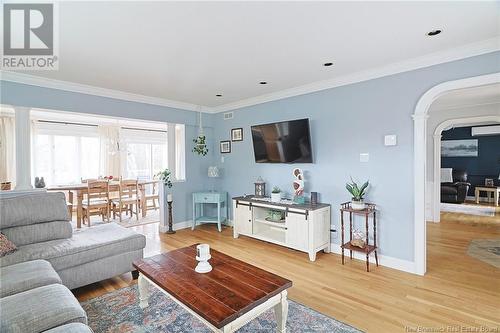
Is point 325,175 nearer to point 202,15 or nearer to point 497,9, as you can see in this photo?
point 497,9

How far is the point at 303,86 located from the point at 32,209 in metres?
3.62

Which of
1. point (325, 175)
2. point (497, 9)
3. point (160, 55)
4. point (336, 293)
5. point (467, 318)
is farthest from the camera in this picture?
point (325, 175)

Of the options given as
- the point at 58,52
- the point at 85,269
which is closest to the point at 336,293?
the point at 85,269

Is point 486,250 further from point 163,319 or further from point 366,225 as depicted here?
point 163,319

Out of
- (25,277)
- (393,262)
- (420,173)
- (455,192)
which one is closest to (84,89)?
(25,277)

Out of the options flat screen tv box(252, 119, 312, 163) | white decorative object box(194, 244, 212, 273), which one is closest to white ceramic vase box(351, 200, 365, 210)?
flat screen tv box(252, 119, 312, 163)

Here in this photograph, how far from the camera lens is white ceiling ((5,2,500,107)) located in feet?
6.19

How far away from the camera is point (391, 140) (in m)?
3.08

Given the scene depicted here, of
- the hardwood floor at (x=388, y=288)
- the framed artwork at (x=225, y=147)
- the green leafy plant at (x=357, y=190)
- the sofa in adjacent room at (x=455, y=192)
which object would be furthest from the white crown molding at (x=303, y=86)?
the sofa in adjacent room at (x=455, y=192)

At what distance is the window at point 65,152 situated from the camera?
6.15 m

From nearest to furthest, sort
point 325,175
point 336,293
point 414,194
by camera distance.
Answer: point 336,293
point 414,194
point 325,175

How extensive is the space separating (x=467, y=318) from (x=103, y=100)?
16.1 ft

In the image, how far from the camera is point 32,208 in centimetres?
263

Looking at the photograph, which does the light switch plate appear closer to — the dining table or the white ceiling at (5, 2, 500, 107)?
the white ceiling at (5, 2, 500, 107)
